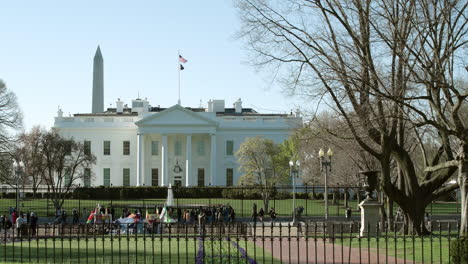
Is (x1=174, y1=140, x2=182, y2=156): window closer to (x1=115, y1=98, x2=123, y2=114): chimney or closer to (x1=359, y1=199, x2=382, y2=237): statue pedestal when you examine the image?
(x1=115, y1=98, x2=123, y2=114): chimney

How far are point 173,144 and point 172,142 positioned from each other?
259 millimetres

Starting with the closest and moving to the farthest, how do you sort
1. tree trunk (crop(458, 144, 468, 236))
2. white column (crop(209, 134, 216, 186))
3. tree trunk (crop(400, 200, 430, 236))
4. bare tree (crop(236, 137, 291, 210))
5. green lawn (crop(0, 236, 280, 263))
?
green lawn (crop(0, 236, 280, 263))
tree trunk (crop(458, 144, 468, 236))
tree trunk (crop(400, 200, 430, 236))
bare tree (crop(236, 137, 291, 210))
white column (crop(209, 134, 216, 186))

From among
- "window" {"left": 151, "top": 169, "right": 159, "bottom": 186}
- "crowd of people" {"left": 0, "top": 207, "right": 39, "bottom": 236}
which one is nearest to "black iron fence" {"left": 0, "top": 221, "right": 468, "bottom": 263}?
"crowd of people" {"left": 0, "top": 207, "right": 39, "bottom": 236}

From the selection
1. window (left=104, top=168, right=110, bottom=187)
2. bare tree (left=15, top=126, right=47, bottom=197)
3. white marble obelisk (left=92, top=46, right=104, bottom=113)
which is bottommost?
window (left=104, top=168, right=110, bottom=187)

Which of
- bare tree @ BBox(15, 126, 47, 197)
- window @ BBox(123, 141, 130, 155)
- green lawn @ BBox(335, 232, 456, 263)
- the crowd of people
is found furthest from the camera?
window @ BBox(123, 141, 130, 155)

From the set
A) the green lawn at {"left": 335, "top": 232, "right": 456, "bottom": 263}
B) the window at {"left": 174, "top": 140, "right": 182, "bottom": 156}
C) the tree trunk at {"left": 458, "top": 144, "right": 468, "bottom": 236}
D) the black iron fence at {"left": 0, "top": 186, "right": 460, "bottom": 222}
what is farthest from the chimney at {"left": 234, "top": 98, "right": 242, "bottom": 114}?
the tree trunk at {"left": 458, "top": 144, "right": 468, "bottom": 236}

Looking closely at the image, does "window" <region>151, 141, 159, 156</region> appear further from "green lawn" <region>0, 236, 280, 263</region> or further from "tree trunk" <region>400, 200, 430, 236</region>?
"tree trunk" <region>400, 200, 430, 236</region>

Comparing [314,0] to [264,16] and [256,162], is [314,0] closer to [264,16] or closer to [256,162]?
[264,16]

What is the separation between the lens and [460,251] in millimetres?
13508

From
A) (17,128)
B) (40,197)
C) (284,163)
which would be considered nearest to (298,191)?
(284,163)

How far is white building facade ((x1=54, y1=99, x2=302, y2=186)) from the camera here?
7600 cm

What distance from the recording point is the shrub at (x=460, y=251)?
44.0 feet

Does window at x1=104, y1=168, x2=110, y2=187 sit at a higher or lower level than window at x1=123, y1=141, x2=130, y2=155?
lower

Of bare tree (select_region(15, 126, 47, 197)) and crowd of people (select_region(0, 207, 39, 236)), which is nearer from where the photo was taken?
crowd of people (select_region(0, 207, 39, 236))
